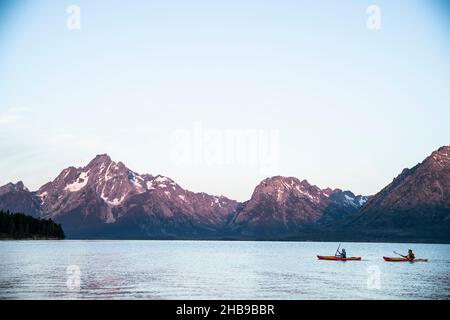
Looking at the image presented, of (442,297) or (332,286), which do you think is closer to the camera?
(442,297)

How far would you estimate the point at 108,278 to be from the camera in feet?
357

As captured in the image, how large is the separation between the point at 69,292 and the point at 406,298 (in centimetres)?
4565

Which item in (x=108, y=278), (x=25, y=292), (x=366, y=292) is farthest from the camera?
(x=108, y=278)

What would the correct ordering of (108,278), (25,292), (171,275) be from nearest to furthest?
(25,292) → (108,278) → (171,275)

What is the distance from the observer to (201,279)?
111 meters

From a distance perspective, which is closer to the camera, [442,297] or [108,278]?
[442,297]
